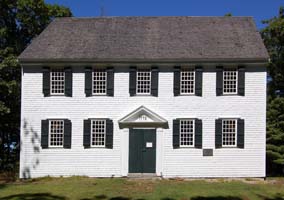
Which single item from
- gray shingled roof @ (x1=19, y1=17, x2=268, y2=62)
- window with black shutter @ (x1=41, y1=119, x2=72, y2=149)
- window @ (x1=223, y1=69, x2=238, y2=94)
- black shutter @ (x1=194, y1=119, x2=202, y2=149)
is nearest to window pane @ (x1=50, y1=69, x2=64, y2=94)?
gray shingled roof @ (x1=19, y1=17, x2=268, y2=62)

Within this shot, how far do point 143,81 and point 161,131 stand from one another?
2.62m

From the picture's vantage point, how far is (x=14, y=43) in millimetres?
35656

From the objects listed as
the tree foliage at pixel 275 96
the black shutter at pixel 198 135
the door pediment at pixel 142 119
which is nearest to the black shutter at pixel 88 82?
the door pediment at pixel 142 119

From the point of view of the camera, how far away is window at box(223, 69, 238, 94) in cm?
2484

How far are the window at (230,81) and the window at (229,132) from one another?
1462 mm

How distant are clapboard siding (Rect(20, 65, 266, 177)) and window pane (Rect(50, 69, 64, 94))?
377 mm

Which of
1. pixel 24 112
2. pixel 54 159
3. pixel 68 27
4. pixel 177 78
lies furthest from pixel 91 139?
pixel 68 27

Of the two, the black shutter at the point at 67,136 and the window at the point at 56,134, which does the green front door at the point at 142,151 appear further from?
the window at the point at 56,134

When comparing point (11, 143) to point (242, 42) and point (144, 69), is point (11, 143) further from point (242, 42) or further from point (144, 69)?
point (242, 42)

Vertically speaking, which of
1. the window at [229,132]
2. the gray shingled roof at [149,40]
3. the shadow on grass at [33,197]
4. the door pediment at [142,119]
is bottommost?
the shadow on grass at [33,197]

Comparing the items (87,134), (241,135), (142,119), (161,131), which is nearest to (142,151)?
(161,131)

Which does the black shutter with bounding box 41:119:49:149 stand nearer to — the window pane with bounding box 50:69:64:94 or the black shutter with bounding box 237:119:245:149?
the window pane with bounding box 50:69:64:94

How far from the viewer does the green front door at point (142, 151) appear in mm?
24625

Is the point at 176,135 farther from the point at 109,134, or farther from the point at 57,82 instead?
the point at 57,82
